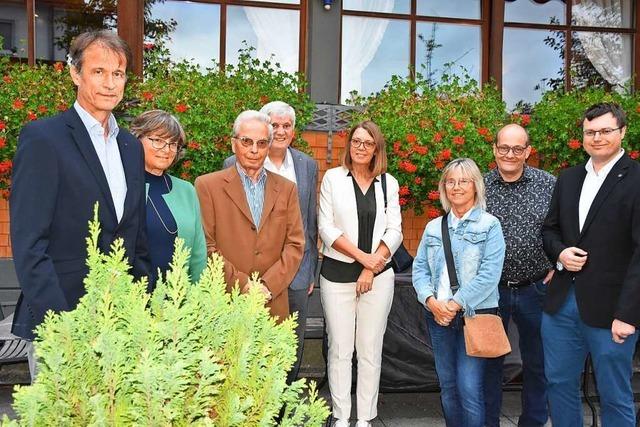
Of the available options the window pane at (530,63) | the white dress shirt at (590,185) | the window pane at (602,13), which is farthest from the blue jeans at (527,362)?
the window pane at (602,13)

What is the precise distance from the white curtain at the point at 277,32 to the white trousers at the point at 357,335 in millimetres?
4819

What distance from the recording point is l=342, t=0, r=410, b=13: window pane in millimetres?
9164

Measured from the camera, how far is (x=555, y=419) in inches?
167

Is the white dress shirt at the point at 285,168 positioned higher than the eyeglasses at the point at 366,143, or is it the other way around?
the eyeglasses at the point at 366,143

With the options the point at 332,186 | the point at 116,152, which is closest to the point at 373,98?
the point at 332,186

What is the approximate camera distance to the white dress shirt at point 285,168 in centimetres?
469

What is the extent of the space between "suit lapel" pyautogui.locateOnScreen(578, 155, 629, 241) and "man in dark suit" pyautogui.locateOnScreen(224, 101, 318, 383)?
1824 mm

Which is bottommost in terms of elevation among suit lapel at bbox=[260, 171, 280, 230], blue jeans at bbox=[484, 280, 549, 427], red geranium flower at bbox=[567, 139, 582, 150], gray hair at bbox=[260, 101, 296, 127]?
blue jeans at bbox=[484, 280, 549, 427]

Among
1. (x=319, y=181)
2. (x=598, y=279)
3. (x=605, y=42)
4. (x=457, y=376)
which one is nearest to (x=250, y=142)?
(x=457, y=376)

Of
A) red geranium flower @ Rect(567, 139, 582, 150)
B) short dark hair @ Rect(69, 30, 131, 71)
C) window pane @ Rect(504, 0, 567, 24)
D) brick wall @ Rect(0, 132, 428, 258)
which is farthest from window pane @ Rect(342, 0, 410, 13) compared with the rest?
short dark hair @ Rect(69, 30, 131, 71)

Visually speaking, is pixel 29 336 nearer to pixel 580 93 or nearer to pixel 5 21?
pixel 5 21

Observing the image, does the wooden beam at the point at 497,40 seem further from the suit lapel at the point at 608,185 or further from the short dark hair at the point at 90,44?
the short dark hair at the point at 90,44

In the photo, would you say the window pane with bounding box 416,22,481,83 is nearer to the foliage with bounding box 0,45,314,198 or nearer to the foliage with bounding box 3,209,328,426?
the foliage with bounding box 0,45,314,198

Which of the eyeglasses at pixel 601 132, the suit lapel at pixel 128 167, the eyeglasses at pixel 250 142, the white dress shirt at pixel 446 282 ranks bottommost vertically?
the white dress shirt at pixel 446 282
